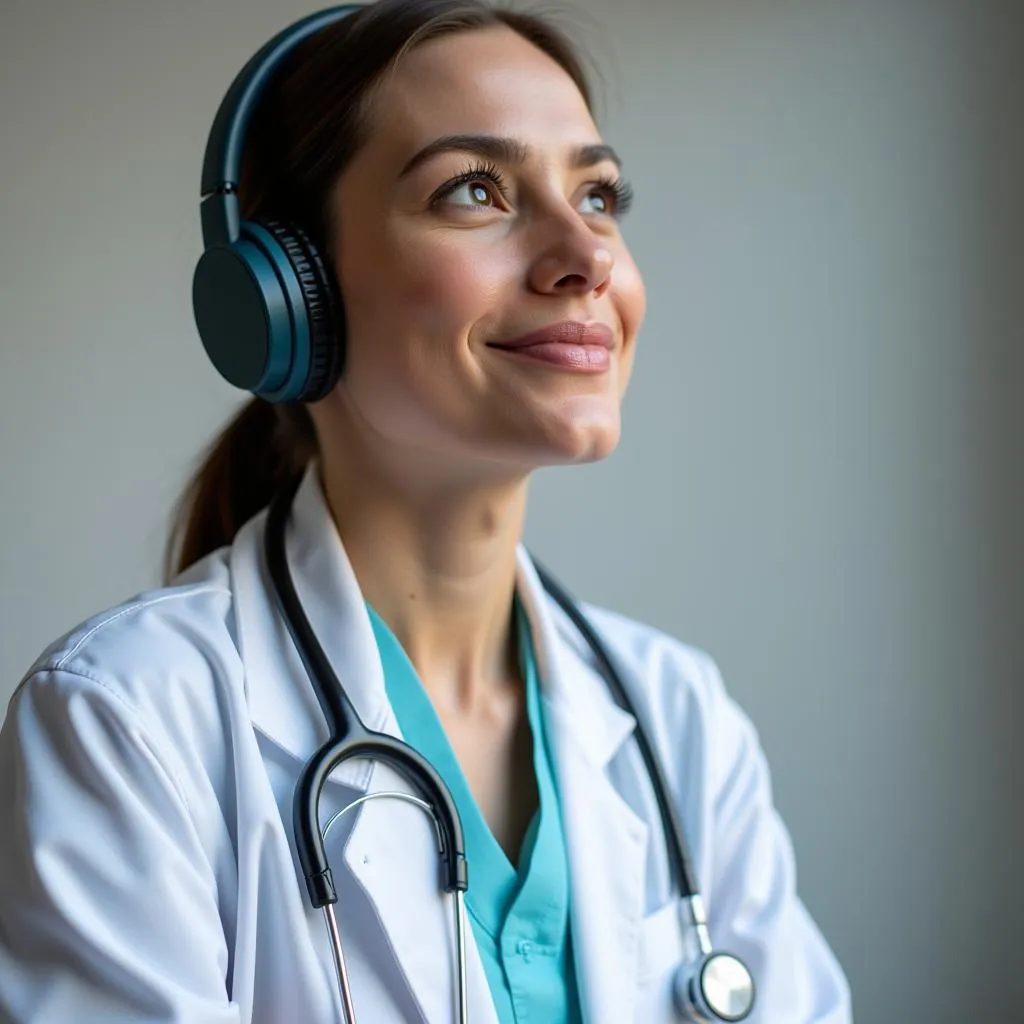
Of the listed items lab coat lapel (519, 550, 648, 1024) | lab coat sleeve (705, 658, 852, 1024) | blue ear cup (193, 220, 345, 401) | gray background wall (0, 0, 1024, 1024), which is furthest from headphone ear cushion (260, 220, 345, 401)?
gray background wall (0, 0, 1024, 1024)

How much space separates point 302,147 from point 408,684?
55cm

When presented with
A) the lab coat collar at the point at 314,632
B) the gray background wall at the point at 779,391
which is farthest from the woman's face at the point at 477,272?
the gray background wall at the point at 779,391

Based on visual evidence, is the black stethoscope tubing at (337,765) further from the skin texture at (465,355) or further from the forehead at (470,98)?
the forehead at (470,98)

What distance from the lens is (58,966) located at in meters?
0.91

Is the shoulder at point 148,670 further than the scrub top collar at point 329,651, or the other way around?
the scrub top collar at point 329,651

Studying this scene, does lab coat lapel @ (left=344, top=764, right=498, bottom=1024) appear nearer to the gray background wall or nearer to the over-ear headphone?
the over-ear headphone

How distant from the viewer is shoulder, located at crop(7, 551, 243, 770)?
1006 millimetres

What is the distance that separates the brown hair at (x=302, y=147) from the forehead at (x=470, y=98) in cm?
2

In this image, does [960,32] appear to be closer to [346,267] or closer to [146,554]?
[346,267]

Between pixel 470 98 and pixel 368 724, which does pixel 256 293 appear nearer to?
pixel 470 98

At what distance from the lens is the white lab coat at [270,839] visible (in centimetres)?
93

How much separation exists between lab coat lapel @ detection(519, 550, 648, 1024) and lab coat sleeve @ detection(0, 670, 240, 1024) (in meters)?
0.36

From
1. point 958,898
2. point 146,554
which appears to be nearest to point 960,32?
point 958,898

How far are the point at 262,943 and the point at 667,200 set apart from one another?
1329mm
